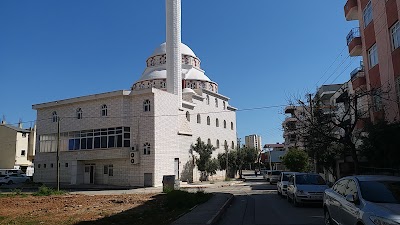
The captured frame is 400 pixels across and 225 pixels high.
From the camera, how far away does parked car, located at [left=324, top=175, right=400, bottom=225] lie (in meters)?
6.45

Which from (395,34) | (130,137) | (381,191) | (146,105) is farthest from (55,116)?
(381,191)

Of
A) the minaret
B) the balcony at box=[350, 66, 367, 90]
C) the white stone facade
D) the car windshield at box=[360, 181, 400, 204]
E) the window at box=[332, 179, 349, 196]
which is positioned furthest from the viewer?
the minaret

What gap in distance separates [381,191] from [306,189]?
895 cm

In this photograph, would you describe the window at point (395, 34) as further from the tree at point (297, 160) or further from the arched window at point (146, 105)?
the arched window at point (146, 105)

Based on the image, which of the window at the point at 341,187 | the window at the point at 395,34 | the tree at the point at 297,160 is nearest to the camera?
the window at the point at 341,187

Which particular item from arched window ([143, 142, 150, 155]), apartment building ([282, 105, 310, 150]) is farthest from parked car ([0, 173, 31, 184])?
apartment building ([282, 105, 310, 150])

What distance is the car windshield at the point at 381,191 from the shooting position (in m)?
7.27

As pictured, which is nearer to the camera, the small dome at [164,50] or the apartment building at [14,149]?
the small dome at [164,50]

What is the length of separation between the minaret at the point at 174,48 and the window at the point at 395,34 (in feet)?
104

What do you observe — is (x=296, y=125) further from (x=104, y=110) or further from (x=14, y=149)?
(x=14, y=149)

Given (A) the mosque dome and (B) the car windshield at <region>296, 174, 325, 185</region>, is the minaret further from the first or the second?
(B) the car windshield at <region>296, 174, 325, 185</region>

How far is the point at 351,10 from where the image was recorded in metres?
26.9

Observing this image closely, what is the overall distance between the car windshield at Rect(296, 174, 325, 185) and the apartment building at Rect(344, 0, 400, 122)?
5.20 m

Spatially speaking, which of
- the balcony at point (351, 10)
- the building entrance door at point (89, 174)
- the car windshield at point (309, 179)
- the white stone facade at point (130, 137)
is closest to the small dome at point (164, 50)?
the white stone facade at point (130, 137)
